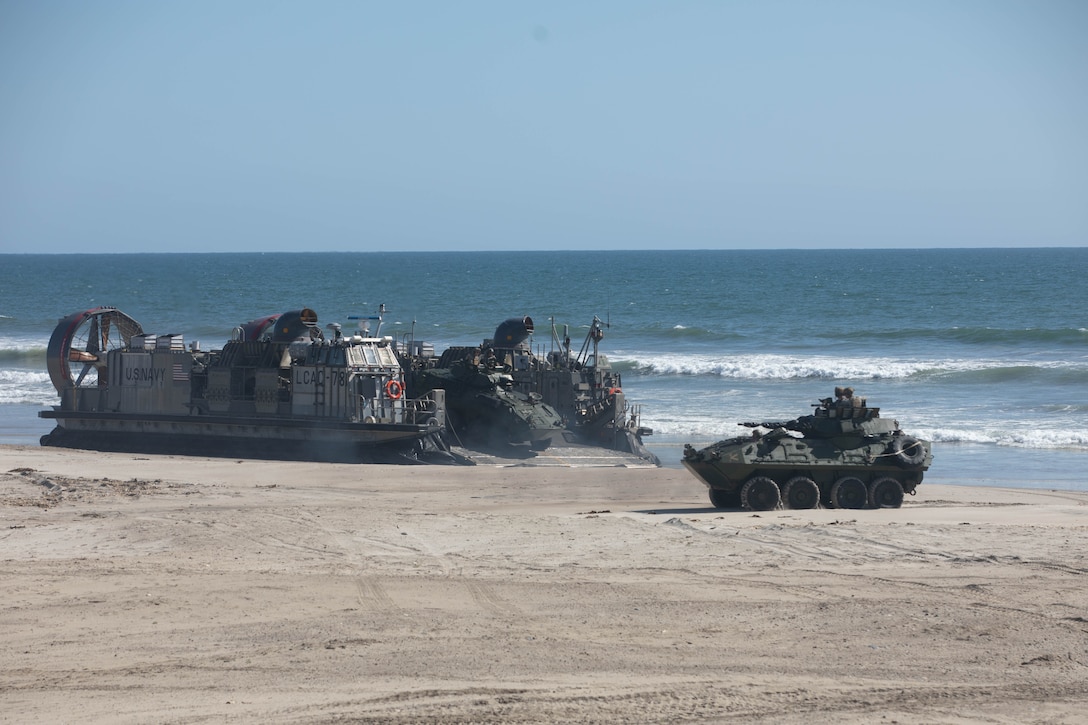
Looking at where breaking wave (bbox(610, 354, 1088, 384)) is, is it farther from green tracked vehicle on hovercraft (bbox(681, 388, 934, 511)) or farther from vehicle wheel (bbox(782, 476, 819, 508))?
vehicle wheel (bbox(782, 476, 819, 508))

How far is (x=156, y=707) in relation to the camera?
32.8ft

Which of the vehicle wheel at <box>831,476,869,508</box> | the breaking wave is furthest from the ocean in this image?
the vehicle wheel at <box>831,476,869,508</box>

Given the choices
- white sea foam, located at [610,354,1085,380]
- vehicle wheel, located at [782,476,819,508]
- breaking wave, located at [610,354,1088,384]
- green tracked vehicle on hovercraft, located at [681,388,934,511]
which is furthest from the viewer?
white sea foam, located at [610,354,1085,380]

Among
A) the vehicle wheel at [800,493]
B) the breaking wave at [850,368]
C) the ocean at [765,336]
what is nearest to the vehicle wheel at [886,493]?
the vehicle wheel at [800,493]

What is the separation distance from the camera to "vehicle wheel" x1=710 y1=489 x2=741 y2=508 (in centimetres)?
2036

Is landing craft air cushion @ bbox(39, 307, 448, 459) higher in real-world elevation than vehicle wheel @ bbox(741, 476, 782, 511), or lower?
higher

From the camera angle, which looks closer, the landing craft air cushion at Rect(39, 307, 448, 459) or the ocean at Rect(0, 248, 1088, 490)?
the landing craft air cushion at Rect(39, 307, 448, 459)

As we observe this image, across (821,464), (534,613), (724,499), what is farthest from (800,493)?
(534,613)

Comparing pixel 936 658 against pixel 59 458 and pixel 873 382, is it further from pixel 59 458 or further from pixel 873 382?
pixel 873 382

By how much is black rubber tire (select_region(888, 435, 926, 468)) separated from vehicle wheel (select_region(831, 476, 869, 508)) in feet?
2.27

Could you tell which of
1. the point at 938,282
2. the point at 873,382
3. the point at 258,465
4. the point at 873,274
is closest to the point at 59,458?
→ the point at 258,465

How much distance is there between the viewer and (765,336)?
61.8m

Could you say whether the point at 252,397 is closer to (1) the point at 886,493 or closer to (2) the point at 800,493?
(2) the point at 800,493

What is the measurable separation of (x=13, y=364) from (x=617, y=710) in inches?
1905
